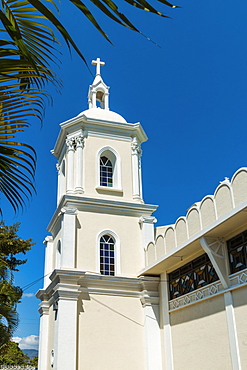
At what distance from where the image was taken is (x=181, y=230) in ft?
44.4

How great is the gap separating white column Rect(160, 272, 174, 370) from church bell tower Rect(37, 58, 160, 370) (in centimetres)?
60

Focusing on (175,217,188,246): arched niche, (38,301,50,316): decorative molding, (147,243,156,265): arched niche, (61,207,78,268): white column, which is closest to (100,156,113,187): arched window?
(61,207,78,268): white column

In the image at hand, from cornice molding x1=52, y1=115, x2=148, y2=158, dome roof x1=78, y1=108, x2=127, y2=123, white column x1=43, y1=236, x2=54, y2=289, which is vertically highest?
dome roof x1=78, y1=108, x2=127, y2=123

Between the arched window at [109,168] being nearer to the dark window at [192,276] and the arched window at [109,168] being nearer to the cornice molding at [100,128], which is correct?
the cornice molding at [100,128]

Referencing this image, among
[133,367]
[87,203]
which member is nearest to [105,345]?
[133,367]

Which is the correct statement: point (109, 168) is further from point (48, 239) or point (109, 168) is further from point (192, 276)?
point (192, 276)

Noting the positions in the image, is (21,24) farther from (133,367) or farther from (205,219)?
(133,367)

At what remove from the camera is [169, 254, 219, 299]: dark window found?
1231 cm

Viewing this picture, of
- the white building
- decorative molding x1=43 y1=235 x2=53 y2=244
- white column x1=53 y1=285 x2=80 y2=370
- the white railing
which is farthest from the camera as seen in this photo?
decorative molding x1=43 y1=235 x2=53 y2=244

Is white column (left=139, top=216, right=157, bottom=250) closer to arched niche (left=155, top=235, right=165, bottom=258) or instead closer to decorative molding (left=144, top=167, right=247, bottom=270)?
arched niche (left=155, top=235, right=165, bottom=258)

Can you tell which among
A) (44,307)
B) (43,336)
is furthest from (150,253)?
(43,336)

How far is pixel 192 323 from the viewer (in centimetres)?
1282

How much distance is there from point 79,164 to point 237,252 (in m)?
8.14

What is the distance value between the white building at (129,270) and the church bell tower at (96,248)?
37 mm
